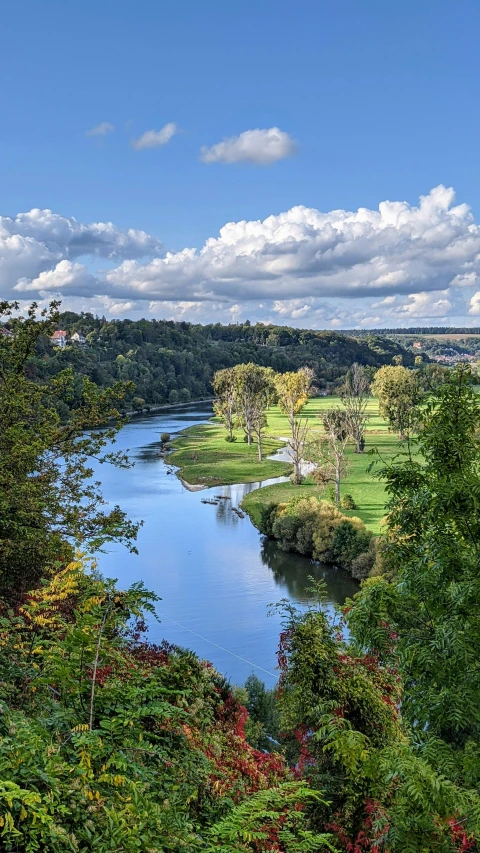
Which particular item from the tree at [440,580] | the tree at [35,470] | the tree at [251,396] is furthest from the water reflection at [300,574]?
the tree at [251,396]

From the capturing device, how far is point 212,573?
3428 cm

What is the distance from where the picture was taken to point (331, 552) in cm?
3666

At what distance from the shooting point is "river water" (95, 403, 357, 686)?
83.6ft

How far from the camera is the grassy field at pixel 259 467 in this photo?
47781 millimetres

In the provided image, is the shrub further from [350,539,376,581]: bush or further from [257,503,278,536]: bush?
[257,503,278,536]: bush

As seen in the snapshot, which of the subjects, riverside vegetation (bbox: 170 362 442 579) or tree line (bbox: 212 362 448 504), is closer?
riverside vegetation (bbox: 170 362 442 579)

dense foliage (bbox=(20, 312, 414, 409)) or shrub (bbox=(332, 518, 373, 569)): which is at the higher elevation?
dense foliage (bbox=(20, 312, 414, 409))

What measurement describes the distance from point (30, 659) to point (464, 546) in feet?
18.6

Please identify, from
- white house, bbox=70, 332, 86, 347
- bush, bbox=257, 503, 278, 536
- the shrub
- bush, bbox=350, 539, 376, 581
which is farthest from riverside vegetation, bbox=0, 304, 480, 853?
white house, bbox=70, 332, 86, 347

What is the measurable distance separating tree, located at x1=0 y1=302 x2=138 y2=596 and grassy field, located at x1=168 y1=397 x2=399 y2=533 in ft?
70.2

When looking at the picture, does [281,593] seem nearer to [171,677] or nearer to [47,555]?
[47,555]

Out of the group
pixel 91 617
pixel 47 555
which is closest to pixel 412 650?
pixel 91 617

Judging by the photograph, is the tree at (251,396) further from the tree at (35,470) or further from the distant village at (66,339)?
the distant village at (66,339)

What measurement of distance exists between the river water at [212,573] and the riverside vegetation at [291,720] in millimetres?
11544
